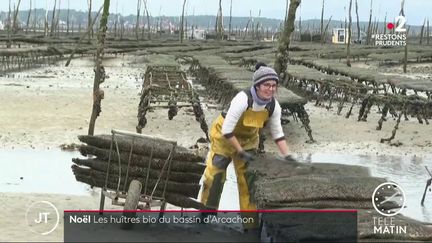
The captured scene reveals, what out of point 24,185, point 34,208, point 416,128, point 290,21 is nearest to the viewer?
point 34,208

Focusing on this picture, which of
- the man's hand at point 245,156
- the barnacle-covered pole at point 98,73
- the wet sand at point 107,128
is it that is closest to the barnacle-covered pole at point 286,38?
the wet sand at point 107,128

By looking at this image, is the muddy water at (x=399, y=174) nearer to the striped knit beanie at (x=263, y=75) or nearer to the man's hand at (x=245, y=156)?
the man's hand at (x=245, y=156)

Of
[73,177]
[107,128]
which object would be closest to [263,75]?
[73,177]

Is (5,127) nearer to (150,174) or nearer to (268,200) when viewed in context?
(150,174)

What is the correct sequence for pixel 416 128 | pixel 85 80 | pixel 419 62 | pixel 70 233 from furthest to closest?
1. pixel 419 62
2. pixel 85 80
3. pixel 416 128
4. pixel 70 233

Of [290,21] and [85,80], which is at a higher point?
[290,21]

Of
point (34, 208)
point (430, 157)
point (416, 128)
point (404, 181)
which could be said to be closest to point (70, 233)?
point (34, 208)

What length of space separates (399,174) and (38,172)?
550cm

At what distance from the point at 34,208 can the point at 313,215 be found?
3.49 m

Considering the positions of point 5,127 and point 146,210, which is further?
point 5,127

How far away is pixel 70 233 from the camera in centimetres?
596

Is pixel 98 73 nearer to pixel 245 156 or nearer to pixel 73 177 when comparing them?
pixel 73 177

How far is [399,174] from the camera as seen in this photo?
10336 millimetres

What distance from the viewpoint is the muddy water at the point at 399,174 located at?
8.03 metres
